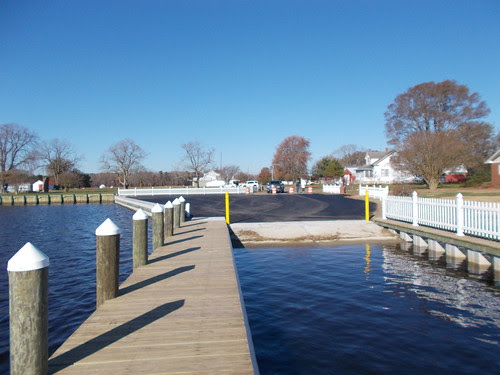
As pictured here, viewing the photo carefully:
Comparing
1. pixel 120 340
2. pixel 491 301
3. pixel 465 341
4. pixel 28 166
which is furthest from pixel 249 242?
pixel 28 166

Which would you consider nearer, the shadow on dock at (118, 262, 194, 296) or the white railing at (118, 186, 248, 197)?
the shadow on dock at (118, 262, 194, 296)

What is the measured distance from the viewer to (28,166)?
7762 cm

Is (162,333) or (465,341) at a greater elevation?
(162,333)

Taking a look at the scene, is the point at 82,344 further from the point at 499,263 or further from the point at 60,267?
the point at 499,263

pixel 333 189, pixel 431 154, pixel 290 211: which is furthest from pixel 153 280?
pixel 333 189

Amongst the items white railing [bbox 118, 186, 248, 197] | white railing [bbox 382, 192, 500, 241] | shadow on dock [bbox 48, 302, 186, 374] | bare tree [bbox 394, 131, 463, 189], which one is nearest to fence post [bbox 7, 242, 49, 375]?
shadow on dock [bbox 48, 302, 186, 374]

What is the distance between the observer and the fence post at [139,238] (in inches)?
317

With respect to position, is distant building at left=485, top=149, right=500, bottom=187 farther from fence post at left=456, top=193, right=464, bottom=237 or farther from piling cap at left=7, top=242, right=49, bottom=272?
piling cap at left=7, top=242, right=49, bottom=272

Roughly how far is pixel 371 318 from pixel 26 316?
531 centimetres

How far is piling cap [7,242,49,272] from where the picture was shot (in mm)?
3471

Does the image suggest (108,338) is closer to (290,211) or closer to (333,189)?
(290,211)

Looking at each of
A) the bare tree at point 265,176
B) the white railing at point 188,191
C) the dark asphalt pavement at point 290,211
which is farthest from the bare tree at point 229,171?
the dark asphalt pavement at point 290,211

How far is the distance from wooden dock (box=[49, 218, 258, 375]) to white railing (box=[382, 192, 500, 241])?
6965 mm

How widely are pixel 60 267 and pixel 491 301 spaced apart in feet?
36.0
